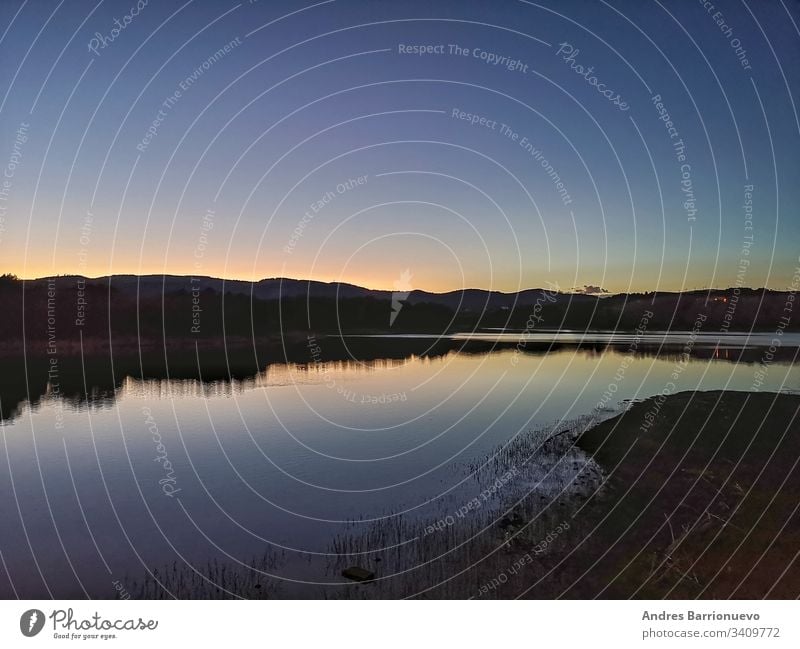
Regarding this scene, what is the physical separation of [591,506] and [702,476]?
6.11ft

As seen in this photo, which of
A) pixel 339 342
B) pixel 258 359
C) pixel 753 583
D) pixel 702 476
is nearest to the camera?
pixel 753 583

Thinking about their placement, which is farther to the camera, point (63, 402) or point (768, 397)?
point (63, 402)

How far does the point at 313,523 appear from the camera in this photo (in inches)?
354

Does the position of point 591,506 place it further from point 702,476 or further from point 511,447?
point 511,447

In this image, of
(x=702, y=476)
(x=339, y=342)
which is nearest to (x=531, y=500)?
(x=702, y=476)
